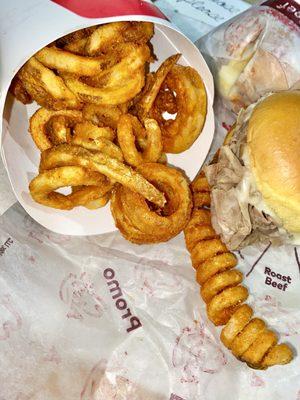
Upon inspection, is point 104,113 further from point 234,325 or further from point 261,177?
point 234,325

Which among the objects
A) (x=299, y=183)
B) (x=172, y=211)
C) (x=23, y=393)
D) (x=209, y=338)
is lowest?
(x=209, y=338)

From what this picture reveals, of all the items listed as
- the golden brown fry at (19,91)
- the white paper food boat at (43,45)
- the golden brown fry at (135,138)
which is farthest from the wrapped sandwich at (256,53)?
the golden brown fry at (19,91)

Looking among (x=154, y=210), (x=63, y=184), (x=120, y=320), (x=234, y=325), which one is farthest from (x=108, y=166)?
(x=234, y=325)

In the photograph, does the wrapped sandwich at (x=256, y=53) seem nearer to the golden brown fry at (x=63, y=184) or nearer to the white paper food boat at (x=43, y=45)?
the white paper food boat at (x=43, y=45)

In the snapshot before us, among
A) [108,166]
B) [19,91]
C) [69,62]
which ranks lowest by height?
[108,166]

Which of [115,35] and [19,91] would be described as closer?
[115,35]

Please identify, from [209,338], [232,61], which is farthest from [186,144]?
[209,338]

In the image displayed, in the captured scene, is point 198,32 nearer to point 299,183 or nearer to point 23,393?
point 299,183
